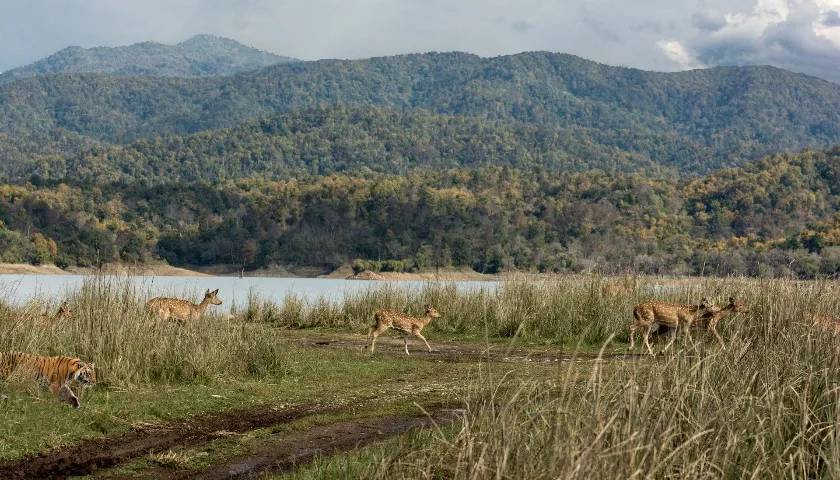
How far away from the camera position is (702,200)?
75.4 metres

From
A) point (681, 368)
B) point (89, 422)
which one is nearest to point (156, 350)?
point (89, 422)

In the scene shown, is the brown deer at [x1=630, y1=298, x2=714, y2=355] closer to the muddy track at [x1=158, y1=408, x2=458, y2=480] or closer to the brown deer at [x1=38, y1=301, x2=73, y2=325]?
the muddy track at [x1=158, y1=408, x2=458, y2=480]

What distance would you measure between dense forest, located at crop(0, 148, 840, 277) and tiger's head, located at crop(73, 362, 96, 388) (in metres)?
49.8

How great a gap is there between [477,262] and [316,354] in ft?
170

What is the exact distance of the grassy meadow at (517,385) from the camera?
4.80m

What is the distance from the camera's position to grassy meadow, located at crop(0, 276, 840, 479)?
15.8 ft

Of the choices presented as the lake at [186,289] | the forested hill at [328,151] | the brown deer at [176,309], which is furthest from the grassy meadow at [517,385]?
the forested hill at [328,151]

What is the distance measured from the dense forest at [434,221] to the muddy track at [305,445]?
49.4 metres

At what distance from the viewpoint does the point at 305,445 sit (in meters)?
7.82

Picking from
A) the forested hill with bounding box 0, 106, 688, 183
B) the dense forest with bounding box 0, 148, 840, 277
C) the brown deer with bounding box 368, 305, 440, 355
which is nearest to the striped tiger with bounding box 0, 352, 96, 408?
the brown deer with bounding box 368, 305, 440, 355

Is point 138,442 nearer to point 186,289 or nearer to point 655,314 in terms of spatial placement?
point 655,314

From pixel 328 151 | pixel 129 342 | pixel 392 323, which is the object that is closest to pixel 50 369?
pixel 129 342

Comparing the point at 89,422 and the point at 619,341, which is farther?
the point at 619,341

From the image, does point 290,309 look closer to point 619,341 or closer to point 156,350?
point 619,341
